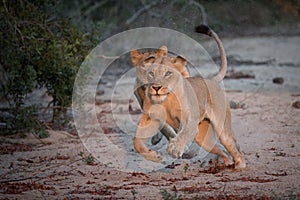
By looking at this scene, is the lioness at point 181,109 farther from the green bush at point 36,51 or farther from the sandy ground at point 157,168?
the green bush at point 36,51

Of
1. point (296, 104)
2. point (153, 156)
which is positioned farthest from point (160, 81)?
point (296, 104)

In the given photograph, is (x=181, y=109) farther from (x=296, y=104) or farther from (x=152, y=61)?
(x=296, y=104)

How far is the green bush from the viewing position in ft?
26.5

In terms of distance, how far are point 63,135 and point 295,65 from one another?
6553mm

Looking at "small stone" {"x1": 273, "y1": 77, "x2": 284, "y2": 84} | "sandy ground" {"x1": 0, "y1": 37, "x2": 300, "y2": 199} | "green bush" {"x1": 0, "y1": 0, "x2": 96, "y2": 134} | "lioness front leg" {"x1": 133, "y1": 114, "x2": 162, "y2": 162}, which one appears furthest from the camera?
"small stone" {"x1": 273, "y1": 77, "x2": 284, "y2": 84}

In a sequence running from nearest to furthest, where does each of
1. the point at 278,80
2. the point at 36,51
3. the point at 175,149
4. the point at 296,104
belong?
1. the point at 175,149
2. the point at 36,51
3. the point at 296,104
4. the point at 278,80

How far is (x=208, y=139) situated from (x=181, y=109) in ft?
2.28

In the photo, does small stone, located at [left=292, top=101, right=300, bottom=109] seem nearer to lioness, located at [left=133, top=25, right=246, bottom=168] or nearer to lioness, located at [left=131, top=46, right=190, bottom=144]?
lioness, located at [left=133, top=25, right=246, bottom=168]

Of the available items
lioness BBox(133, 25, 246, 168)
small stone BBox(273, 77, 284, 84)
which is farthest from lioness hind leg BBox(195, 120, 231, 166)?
small stone BBox(273, 77, 284, 84)

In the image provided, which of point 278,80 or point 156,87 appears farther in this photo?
point 278,80

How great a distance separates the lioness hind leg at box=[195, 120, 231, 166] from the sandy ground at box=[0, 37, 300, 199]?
129 millimetres

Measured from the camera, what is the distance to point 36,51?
8078 mm

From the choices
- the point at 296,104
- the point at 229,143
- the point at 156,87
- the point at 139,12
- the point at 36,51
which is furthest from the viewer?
the point at 139,12

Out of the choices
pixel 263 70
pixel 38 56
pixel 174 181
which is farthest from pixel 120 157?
pixel 263 70
